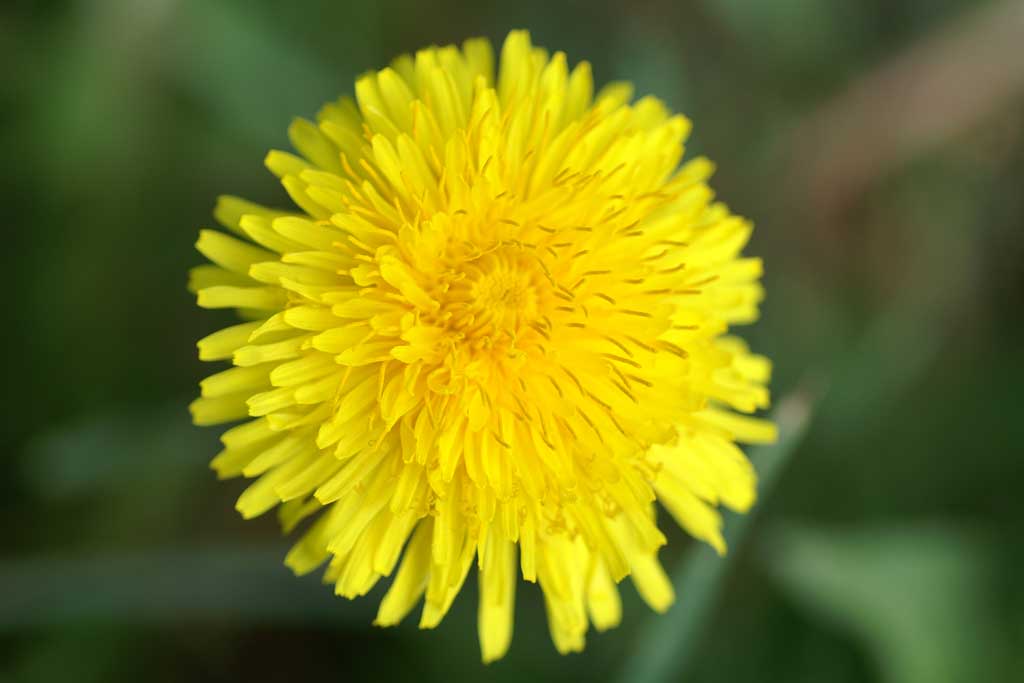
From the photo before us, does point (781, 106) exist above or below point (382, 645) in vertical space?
above

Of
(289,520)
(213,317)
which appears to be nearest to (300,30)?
(213,317)

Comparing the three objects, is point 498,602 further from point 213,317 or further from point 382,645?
point 213,317

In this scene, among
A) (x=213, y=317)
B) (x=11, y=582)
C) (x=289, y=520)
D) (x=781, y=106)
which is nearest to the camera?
(x=289, y=520)

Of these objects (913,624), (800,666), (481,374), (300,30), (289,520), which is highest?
(300,30)

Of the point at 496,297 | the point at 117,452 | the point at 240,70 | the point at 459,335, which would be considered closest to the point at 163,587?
the point at 117,452

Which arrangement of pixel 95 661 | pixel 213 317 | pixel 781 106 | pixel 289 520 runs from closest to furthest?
pixel 289 520
pixel 95 661
pixel 213 317
pixel 781 106

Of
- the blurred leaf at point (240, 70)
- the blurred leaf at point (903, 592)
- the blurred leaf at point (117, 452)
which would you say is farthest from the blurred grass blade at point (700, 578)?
the blurred leaf at point (240, 70)

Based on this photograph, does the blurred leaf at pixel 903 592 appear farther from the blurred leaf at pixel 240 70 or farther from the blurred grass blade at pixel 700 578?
the blurred leaf at pixel 240 70
